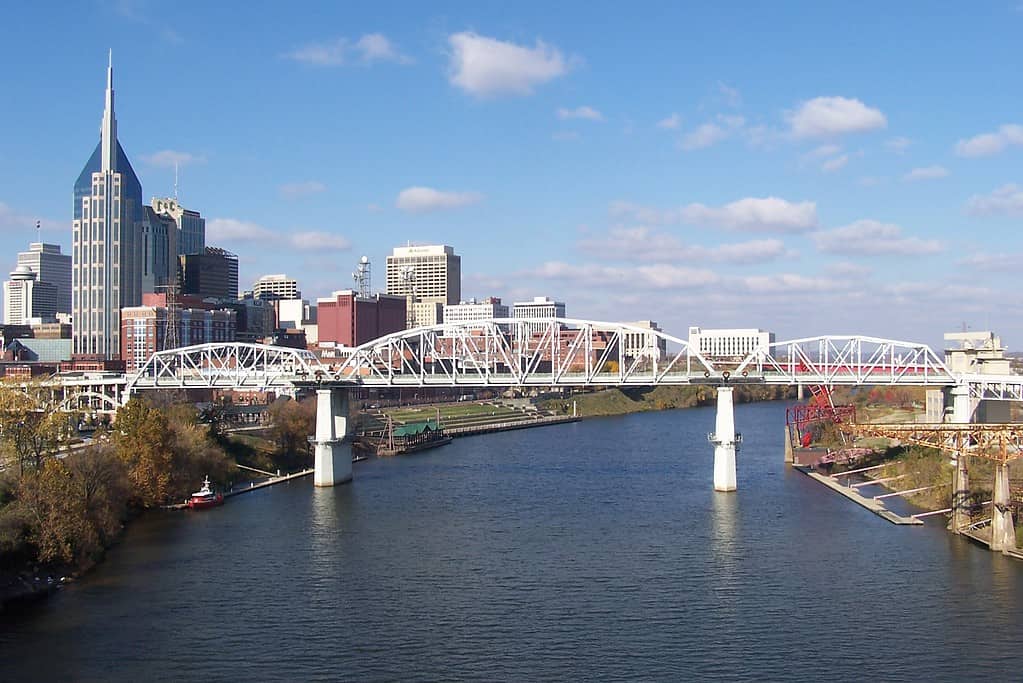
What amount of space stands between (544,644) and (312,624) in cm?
768

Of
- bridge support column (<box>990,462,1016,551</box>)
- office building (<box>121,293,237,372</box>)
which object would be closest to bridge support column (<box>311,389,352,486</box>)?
bridge support column (<box>990,462,1016,551</box>)

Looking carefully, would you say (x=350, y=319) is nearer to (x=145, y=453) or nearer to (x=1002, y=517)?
(x=145, y=453)

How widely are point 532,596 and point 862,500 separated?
27.1 m

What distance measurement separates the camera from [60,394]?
328ft

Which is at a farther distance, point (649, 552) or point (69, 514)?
point (649, 552)

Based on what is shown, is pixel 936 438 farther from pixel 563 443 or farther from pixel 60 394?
pixel 60 394

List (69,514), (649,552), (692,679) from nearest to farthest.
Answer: (692,679) < (69,514) < (649,552)

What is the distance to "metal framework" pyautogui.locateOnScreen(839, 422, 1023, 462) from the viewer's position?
45.8 m

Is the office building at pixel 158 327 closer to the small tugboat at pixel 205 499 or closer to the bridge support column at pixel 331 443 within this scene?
the bridge support column at pixel 331 443

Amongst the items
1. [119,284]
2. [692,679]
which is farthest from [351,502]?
[119,284]

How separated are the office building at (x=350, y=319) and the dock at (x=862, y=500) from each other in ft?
348

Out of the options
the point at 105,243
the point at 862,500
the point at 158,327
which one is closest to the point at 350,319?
the point at 105,243

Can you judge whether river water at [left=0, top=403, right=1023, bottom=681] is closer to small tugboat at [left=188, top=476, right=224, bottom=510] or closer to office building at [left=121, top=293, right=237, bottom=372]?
small tugboat at [left=188, top=476, right=224, bottom=510]

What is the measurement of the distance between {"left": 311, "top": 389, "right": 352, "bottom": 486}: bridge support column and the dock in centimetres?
2900
